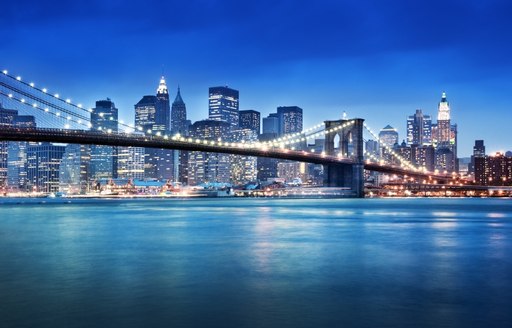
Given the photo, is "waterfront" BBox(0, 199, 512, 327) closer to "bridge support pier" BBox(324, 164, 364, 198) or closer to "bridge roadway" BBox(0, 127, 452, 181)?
"bridge roadway" BBox(0, 127, 452, 181)

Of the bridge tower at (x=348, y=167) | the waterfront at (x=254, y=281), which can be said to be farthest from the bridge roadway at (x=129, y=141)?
the waterfront at (x=254, y=281)

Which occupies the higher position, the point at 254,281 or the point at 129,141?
the point at 129,141

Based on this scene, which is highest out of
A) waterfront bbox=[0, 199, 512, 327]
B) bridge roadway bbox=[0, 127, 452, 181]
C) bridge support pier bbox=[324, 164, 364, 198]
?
bridge roadway bbox=[0, 127, 452, 181]

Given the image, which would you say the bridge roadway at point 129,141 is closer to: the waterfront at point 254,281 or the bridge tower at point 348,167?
the bridge tower at point 348,167

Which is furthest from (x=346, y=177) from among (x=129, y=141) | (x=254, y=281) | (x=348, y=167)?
(x=254, y=281)

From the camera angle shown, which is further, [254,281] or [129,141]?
[129,141]

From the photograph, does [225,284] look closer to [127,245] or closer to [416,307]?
[416,307]

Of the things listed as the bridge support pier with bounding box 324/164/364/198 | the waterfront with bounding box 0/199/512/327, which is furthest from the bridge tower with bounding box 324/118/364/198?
the waterfront with bounding box 0/199/512/327

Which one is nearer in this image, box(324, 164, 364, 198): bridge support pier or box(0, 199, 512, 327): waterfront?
box(0, 199, 512, 327): waterfront

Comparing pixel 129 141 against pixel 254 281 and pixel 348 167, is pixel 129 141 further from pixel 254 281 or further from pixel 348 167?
pixel 254 281
